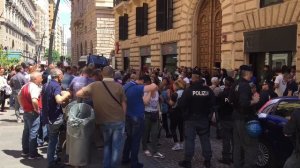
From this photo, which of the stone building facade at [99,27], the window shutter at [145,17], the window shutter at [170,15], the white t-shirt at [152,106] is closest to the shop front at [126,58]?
the window shutter at [145,17]

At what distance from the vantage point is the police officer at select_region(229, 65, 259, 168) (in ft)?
23.9

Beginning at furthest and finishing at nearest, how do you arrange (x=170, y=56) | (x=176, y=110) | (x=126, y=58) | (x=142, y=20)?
(x=126, y=58) < (x=142, y=20) < (x=170, y=56) < (x=176, y=110)

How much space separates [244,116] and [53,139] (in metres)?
3.32

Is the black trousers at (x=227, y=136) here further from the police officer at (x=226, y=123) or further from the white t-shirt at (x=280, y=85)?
the white t-shirt at (x=280, y=85)

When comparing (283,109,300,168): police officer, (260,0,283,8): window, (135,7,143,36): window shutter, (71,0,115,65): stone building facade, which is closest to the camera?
(283,109,300,168): police officer

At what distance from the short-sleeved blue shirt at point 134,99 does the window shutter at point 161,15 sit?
55.4 feet

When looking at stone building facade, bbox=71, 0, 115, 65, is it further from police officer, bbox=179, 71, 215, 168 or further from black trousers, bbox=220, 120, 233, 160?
police officer, bbox=179, 71, 215, 168

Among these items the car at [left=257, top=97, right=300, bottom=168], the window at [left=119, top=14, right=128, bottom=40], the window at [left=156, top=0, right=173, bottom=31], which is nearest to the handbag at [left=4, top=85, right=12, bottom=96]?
the window at [left=156, top=0, right=173, bottom=31]

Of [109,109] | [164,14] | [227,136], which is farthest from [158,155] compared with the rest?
[164,14]

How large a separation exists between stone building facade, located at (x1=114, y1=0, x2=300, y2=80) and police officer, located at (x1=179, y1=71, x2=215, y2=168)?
600 cm

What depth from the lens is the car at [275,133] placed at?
7176mm

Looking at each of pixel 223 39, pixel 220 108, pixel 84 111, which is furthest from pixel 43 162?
pixel 223 39

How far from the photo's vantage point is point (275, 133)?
7.30 meters

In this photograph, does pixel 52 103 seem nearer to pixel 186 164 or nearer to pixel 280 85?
pixel 186 164
